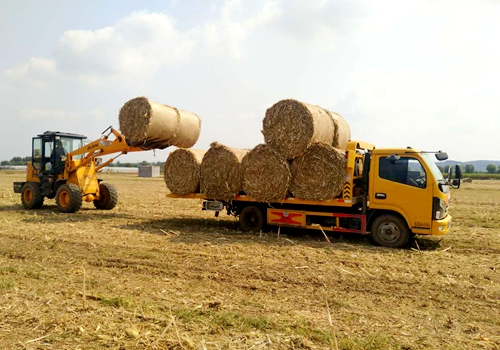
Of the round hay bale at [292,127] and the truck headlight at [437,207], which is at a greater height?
the round hay bale at [292,127]

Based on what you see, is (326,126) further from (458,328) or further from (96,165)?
(96,165)

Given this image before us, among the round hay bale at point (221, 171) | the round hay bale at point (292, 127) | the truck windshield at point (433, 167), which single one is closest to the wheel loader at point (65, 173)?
the round hay bale at point (221, 171)

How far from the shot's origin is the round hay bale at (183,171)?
39.7 feet

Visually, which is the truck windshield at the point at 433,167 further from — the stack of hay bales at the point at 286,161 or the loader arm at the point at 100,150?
the loader arm at the point at 100,150

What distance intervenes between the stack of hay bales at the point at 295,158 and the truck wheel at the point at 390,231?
3.70ft

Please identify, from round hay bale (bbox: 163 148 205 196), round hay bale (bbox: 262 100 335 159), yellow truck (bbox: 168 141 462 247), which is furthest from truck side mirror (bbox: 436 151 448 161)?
round hay bale (bbox: 163 148 205 196)

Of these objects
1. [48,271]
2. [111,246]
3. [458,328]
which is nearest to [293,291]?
[458,328]

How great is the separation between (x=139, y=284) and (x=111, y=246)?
9.68 ft

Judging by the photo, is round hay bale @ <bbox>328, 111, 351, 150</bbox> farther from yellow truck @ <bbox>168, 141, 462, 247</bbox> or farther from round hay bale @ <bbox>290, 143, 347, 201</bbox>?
round hay bale @ <bbox>290, 143, 347, 201</bbox>

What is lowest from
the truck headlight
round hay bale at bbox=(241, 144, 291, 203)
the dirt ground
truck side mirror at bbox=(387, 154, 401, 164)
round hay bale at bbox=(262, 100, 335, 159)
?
the dirt ground

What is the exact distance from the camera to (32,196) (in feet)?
53.1

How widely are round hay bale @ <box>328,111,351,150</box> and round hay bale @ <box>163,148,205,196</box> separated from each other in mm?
3608

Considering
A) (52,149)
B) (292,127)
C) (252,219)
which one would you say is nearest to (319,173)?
(292,127)

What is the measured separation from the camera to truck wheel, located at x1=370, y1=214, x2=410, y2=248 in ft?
32.0
